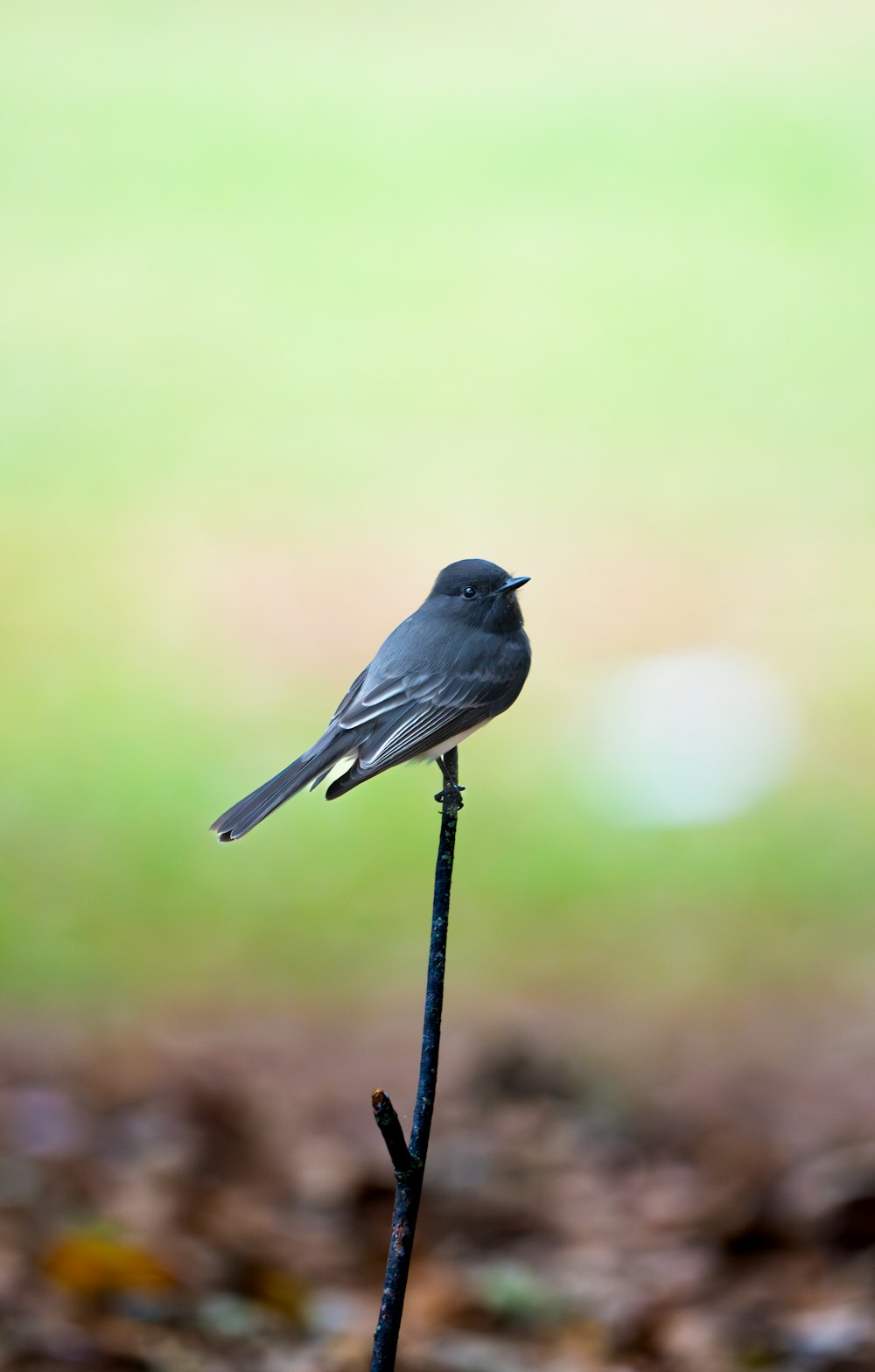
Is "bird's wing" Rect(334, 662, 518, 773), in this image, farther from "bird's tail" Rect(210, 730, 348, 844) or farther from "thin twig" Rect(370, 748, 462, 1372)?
"thin twig" Rect(370, 748, 462, 1372)

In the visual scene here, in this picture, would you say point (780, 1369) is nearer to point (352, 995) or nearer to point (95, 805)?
point (352, 995)

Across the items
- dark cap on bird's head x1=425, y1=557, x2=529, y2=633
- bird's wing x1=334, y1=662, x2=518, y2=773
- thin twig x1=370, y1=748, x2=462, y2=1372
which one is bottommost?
thin twig x1=370, y1=748, x2=462, y2=1372

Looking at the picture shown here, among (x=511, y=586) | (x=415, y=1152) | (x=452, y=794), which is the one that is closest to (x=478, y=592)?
(x=511, y=586)

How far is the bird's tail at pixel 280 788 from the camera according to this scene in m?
1.19

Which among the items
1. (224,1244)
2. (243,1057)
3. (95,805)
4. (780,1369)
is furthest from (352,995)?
(780,1369)

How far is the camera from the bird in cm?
128

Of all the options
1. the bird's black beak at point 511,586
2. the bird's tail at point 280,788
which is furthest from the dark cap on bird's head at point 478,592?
the bird's tail at point 280,788

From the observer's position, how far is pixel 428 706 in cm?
129

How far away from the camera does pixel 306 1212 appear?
247 cm

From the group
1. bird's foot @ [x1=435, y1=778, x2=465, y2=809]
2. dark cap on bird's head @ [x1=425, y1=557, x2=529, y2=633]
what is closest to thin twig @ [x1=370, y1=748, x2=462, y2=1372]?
bird's foot @ [x1=435, y1=778, x2=465, y2=809]

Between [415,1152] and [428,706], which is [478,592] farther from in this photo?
[415,1152]

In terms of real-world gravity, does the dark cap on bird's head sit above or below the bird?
above

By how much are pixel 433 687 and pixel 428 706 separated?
0.02 m

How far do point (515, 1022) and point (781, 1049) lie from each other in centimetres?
61
